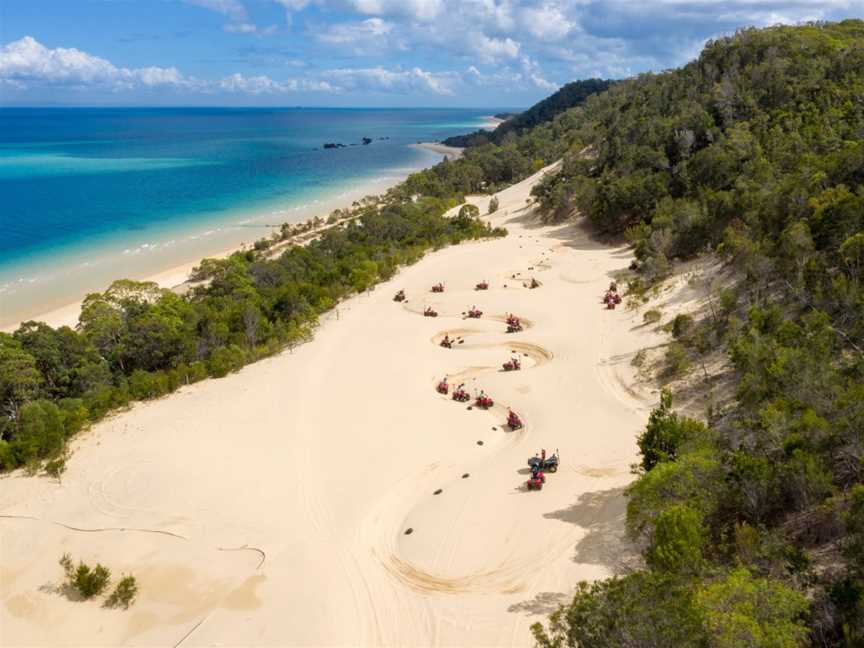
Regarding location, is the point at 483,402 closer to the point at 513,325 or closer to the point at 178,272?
the point at 513,325

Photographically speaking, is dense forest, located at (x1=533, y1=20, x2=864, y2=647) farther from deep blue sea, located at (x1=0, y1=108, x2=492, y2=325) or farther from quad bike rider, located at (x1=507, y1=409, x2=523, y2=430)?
deep blue sea, located at (x1=0, y1=108, x2=492, y2=325)

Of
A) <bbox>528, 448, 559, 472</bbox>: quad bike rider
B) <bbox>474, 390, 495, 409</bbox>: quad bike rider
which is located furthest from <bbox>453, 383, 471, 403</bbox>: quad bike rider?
<bbox>528, 448, 559, 472</bbox>: quad bike rider

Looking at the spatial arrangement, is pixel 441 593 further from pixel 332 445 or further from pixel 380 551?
pixel 332 445

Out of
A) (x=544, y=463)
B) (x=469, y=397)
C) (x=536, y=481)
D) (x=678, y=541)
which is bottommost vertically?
(x=536, y=481)

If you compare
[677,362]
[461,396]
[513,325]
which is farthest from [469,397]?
[513,325]

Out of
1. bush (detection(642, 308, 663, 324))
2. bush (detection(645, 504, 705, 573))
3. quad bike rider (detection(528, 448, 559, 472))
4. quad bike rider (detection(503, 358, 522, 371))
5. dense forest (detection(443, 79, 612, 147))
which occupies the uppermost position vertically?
dense forest (detection(443, 79, 612, 147))
